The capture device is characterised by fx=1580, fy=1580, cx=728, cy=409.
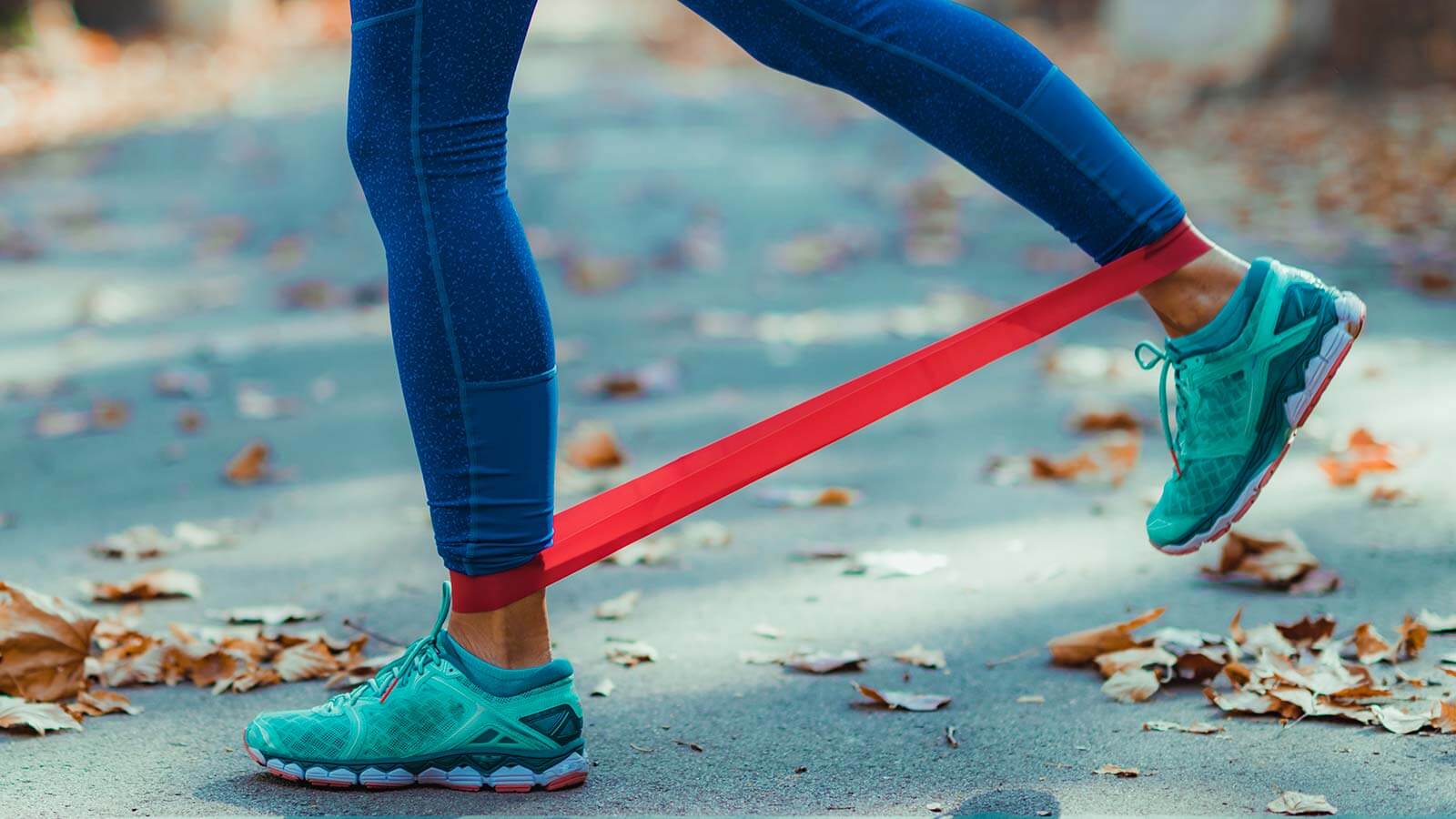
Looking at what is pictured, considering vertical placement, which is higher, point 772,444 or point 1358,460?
point 772,444

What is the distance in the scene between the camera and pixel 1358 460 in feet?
11.2

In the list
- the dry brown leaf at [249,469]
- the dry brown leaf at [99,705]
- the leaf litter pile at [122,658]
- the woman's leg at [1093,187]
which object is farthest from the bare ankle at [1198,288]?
the dry brown leaf at [249,469]

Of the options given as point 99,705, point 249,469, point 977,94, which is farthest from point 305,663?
point 249,469

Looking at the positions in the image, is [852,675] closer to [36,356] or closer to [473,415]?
[473,415]

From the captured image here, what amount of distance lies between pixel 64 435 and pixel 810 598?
2286 millimetres

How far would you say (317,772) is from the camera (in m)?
1.89

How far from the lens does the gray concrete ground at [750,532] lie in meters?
1.91

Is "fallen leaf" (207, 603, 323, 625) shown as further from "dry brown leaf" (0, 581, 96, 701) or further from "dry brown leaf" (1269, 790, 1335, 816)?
"dry brown leaf" (1269, 790, 1335, 816)

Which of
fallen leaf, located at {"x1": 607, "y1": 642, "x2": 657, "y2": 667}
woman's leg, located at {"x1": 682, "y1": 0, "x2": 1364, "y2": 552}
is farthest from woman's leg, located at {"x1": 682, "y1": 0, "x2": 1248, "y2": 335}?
fallen leaf, located at {"x1": 607, "y1": 642, "x2": 657, "y2": 667}

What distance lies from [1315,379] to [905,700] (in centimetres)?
70

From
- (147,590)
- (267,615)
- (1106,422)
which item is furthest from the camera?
(1106,422)

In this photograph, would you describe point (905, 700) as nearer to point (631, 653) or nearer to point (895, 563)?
point (631, 653)

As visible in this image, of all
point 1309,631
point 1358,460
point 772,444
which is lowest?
point 1309,631

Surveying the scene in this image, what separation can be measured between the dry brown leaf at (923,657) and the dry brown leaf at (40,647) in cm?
118
